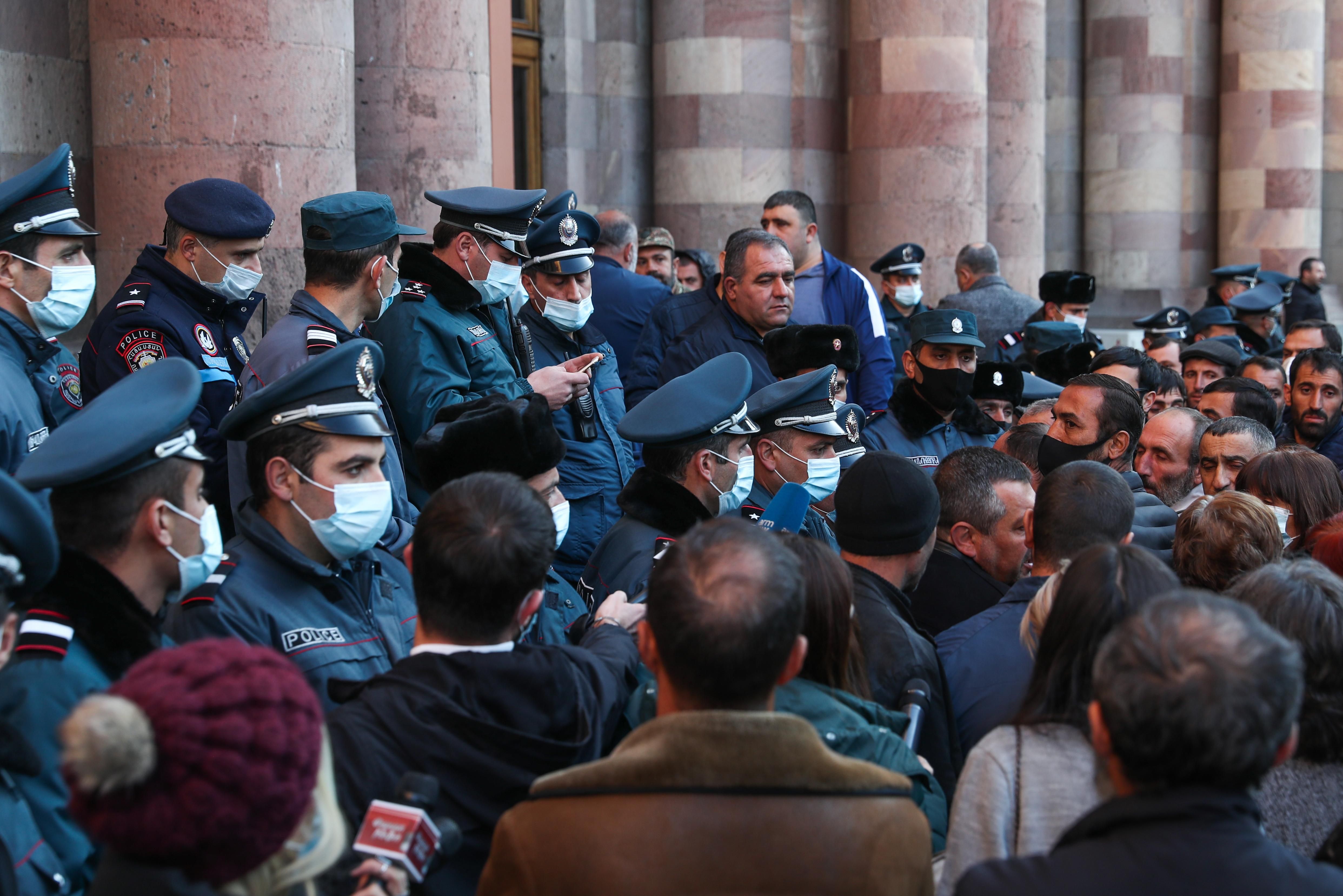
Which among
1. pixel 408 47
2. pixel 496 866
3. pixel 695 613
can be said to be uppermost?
pixel 408 47

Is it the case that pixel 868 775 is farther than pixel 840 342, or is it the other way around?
pixel 840 342

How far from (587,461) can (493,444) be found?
5.34 ft

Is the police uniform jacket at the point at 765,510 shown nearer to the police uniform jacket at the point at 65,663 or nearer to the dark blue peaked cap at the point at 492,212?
the dark blue peaked cap at the point at 492,212

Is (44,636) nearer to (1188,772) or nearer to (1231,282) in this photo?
(1188,772)

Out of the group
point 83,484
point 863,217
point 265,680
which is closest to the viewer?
point 265,680

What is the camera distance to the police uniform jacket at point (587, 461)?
17.3 ft

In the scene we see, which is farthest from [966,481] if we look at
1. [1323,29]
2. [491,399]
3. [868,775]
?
[1323,29]

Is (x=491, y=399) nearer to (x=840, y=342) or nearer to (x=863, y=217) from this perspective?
(x=840, y=342)

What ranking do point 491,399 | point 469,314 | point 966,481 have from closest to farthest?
point 491,399 < point 966,481 < point 469,314

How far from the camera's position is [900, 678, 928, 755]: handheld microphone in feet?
9.98

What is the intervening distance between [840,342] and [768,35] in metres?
5.04

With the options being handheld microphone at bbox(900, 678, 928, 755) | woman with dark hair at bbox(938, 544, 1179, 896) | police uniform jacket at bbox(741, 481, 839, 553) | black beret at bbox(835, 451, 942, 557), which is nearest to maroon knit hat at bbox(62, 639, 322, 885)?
woman with dark hair at bbox(938, 544, 1179, 896)

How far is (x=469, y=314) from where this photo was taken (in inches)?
200

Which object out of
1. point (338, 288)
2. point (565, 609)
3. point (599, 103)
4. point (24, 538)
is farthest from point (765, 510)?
point (599, 103)
